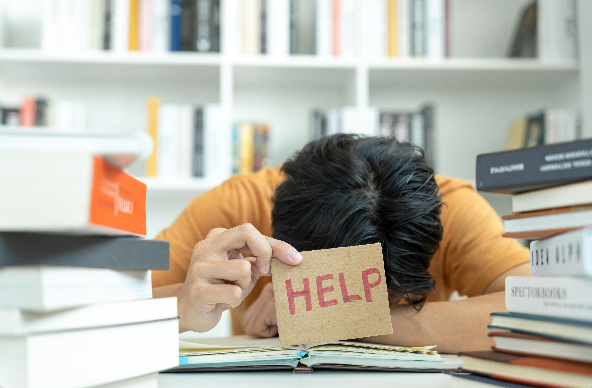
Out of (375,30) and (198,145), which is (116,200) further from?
(375,30)

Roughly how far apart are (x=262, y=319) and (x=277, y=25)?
4.34 ft

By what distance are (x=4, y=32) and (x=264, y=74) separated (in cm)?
116

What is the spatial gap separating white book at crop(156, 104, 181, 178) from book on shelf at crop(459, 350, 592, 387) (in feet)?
4.98

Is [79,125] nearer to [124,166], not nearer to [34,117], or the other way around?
[34,117]

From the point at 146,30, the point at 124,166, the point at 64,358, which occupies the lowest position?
the point at 64,358

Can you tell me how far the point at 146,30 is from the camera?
75.4 inches

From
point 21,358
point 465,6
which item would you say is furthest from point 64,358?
point 465,6

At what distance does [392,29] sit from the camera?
1954mm

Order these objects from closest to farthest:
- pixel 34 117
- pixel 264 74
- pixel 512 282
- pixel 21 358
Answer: pixel 21 358, pixel 512 282, pixel 34 117, pixel 264 74

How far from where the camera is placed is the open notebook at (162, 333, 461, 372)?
2.37 ft

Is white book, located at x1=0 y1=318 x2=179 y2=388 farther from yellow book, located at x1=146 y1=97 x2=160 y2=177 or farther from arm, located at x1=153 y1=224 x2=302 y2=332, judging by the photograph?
yellow book, located at x1=146 y1=97 x2=160 y2=177

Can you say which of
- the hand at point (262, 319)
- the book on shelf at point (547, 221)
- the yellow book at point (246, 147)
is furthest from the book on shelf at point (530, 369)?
the yellow book at point (246, 147)

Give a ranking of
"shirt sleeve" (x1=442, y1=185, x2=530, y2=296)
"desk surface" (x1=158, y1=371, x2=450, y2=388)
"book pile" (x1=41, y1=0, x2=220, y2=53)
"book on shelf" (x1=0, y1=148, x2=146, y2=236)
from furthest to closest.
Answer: "book pile" (x1=41, y1=0, x2=220, y2=53) < "shirt sleeve" (x1=442, y1=185, x2=530, y2=296) < "desk surface" (x1=158, y1=371, x2=450, y2=388) < "book on shelf" (x1=0, y1=148, x2=146, y2=236)

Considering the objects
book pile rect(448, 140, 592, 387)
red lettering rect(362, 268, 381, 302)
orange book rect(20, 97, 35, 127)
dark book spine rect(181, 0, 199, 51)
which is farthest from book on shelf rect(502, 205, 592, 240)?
orange book rect(20, 97, 35, 127)
